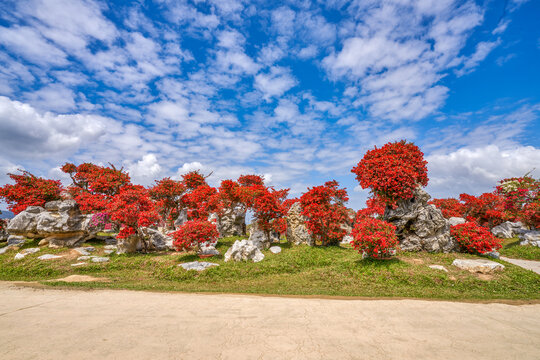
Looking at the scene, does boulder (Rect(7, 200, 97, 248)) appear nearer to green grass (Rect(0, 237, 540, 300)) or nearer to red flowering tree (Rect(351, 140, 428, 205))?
green grass (Rect(0, 237, 540, 300))

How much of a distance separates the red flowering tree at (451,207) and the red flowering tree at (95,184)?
46.1 meters

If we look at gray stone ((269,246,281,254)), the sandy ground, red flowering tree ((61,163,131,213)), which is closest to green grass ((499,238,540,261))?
the sandy ground

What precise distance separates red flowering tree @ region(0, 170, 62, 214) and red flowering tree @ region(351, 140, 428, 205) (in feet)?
109

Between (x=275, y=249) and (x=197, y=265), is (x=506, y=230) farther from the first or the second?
(x=197, y=265)

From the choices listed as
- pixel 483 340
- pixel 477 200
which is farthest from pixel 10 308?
pixel 477 200

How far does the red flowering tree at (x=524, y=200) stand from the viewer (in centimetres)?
2414

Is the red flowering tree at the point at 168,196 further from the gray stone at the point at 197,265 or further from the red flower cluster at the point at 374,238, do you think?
the red flower cluster at the point at 374,238

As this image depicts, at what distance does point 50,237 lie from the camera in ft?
77.0

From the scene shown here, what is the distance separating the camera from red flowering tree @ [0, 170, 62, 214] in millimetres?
25266

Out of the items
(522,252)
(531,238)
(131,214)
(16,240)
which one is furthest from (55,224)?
(531,238)

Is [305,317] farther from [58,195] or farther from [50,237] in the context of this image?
[58,195]

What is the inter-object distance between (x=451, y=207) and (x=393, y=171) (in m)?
29.9

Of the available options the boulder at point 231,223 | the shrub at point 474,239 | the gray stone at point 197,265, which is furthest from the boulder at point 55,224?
the shrub at point 474,239

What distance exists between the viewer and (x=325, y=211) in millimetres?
21578
